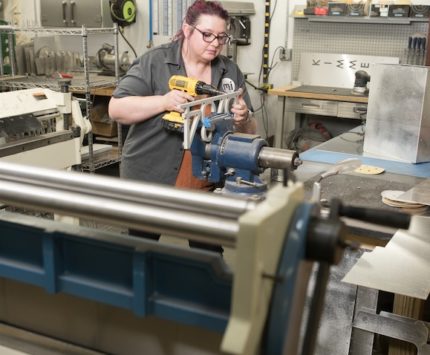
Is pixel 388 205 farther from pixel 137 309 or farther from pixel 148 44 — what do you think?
pixel 148 44

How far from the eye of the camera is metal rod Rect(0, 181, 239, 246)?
0.64 m

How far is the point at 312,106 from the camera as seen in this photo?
13.5 feet

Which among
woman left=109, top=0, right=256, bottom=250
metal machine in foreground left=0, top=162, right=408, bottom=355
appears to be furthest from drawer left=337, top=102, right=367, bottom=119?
Result: metal machine in foreground left=0, top=162, right=408, bottom=355

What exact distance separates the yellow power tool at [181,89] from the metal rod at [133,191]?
1147 millimetres

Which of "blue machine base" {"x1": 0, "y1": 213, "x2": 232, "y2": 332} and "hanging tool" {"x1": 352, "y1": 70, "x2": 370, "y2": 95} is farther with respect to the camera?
"hanging tool" {"x1": 352, "y1": 70, "x2": 370, "y2": 95}

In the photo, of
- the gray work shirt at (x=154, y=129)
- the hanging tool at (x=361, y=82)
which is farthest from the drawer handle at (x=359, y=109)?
the gray work shirt at (x=154, y=129)

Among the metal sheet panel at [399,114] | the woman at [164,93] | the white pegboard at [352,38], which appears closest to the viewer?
the woman at [164,93]

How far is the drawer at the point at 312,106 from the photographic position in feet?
13.3

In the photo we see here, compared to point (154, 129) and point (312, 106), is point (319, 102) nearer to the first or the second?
point (312, 106)

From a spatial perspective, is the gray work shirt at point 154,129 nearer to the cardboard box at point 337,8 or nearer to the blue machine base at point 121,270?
the blue machine base at point 121,270

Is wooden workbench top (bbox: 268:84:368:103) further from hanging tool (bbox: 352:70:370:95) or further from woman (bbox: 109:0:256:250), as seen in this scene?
woman (bbox: 109:0:256:250)

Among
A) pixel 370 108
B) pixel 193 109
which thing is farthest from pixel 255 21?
pixel 193 109

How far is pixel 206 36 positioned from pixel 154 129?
403 mm

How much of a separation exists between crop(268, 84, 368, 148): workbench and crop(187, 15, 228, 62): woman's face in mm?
1995
